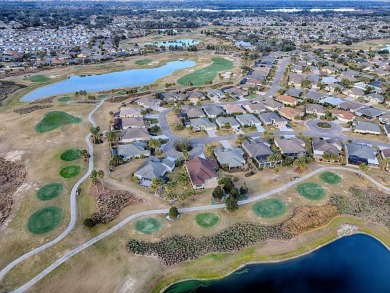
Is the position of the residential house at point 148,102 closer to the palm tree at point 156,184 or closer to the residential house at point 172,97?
the residential house at point 172,97

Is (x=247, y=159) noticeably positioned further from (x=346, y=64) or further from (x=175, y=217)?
(x=346, y=64)

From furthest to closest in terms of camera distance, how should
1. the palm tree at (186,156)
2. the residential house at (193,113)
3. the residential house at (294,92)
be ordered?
1. the residential house at (294,92)
2. the residential house at (193,113)
3. the palm tree at (186,156)

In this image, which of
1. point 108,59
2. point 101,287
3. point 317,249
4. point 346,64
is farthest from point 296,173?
point 108,59

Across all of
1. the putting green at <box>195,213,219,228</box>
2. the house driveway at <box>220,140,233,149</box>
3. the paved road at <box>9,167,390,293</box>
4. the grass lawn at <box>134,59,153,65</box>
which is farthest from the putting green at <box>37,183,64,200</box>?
the grass lawn at <box>134,59,153,65</box>

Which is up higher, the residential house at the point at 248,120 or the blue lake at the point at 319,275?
the residential house at the point at 248,120


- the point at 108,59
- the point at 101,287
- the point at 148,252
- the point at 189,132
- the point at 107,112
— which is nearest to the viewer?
the point at 101,287

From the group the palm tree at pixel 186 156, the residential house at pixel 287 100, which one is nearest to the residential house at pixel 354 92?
the residential house at pixel 287 100

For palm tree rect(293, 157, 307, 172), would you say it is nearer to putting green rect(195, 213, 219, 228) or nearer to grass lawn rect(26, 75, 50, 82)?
putting green rect(195, 213, 219, 228)
